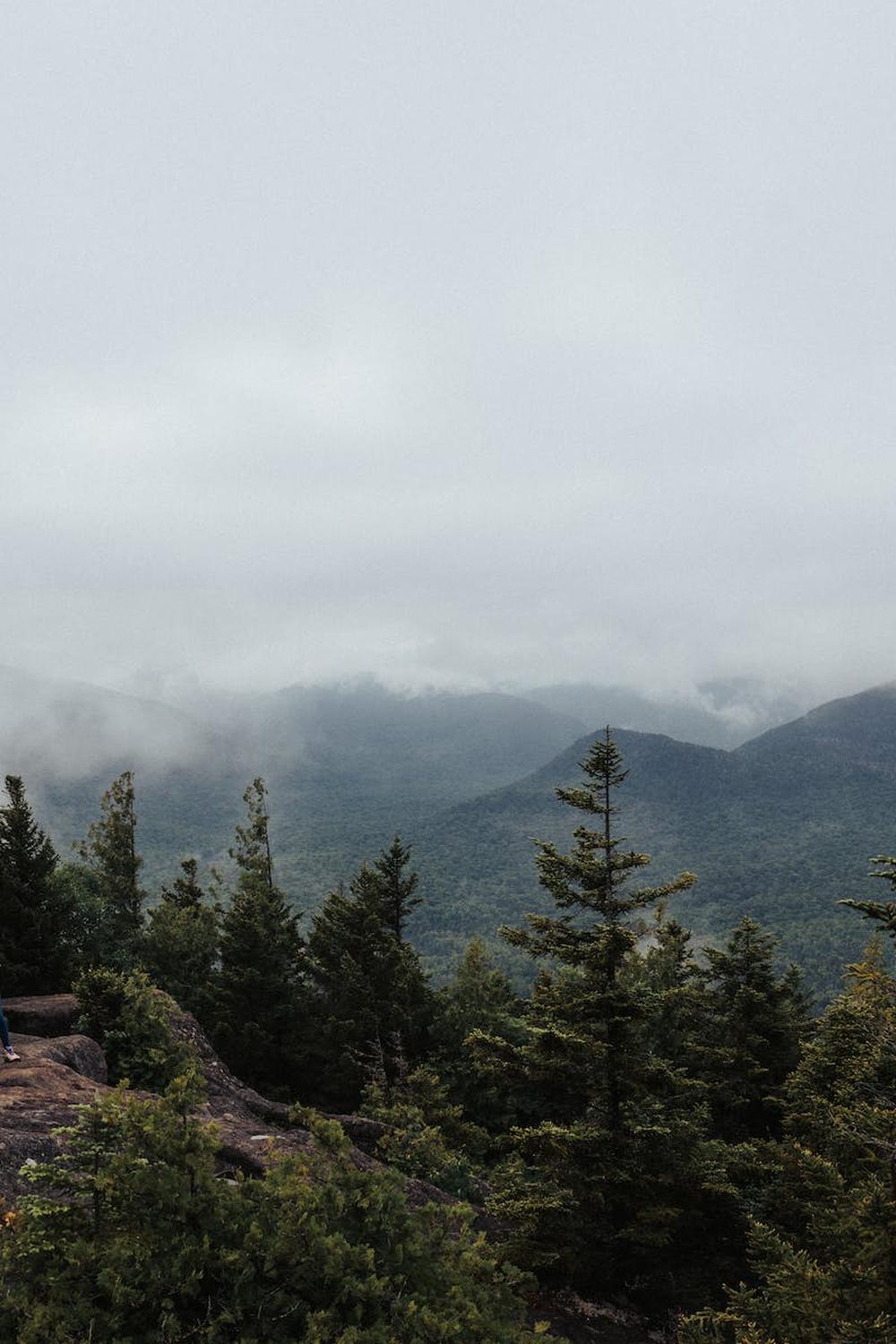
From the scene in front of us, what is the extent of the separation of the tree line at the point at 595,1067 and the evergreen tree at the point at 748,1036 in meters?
0.11

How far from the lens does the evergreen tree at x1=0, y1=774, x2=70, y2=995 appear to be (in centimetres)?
2614

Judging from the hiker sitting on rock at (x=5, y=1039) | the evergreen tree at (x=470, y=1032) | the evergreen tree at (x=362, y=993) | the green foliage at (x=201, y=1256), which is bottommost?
the evergreen tree at (x=470, y=1032)

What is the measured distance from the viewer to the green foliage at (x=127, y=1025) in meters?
15.3

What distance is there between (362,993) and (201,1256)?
29130 mm

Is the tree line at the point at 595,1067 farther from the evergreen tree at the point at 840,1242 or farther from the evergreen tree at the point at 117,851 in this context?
the evergreen tree at the point at 117,851

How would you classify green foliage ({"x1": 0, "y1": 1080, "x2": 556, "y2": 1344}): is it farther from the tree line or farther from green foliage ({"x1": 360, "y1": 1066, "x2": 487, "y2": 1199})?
green foliage ({"x1": 360, "y1": 1066, "x2": 487, "y2": 1199})

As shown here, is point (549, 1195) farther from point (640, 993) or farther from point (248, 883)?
point (248, 883)

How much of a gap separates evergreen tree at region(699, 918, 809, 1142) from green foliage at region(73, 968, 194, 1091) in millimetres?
19798

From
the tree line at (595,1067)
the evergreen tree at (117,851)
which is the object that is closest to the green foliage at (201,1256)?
the tree line at (595,1067)

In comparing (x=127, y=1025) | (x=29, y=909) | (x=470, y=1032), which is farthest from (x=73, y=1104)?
(x=29, y=909)

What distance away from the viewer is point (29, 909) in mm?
27203

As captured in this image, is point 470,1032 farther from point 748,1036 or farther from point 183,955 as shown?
point 183,955

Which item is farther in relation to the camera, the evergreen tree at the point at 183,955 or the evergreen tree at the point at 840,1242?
the evergreen tree at the point at 183,955

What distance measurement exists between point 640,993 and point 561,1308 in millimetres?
6511
